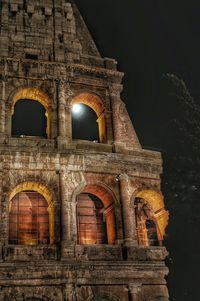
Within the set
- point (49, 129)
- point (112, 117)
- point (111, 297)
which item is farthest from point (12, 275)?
point (112, 117)

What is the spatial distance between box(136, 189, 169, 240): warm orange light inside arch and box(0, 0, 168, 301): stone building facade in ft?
0.17

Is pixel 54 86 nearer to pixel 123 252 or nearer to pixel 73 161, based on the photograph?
pixel 73 161

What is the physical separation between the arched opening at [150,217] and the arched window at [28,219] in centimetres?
448

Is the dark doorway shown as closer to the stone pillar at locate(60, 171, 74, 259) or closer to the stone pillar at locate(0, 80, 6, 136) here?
the stone pillar at locate(60, 171, 74, 259)

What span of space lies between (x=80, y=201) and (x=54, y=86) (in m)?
5.58

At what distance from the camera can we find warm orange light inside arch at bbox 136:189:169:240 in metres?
19.7

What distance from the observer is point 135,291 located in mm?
16797

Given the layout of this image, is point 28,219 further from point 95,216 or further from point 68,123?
point 68,123

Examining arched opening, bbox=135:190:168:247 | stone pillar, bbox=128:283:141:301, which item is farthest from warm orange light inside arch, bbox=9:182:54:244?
arched opening, bbox=135:190:168:247

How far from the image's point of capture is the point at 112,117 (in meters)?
20.6

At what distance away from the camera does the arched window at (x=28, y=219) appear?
1805 centimetres

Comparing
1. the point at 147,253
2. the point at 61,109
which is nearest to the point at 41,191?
the point at 61,109

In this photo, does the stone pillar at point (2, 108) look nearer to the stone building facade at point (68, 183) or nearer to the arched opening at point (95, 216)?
the stone building facade at point (68, 183)

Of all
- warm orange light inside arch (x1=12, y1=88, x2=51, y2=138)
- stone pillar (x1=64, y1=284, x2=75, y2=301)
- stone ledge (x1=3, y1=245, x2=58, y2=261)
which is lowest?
stone pillar (x1=64, y1=284, x2=75, y2=301)
